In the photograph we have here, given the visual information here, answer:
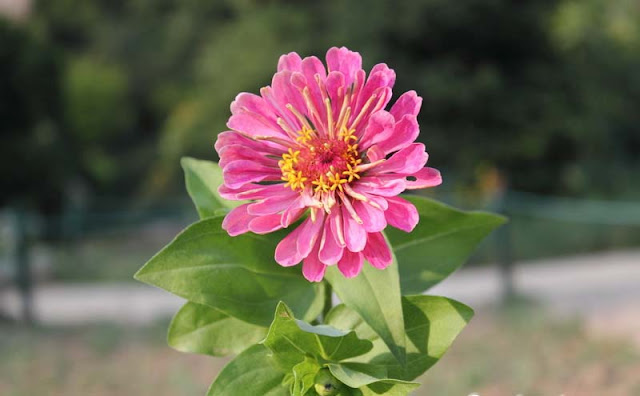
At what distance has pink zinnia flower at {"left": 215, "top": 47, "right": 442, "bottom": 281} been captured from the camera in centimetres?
42

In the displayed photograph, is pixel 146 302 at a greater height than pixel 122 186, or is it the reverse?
pixel 122 186

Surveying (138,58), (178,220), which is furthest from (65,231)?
(138,58)

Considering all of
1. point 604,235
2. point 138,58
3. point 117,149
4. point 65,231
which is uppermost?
point 138,58

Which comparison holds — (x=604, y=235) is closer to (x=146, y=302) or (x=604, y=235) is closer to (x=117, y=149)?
(x=146, y=302)

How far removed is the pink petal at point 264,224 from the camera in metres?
0.42

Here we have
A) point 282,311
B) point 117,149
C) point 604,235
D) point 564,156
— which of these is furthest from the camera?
point 117,149

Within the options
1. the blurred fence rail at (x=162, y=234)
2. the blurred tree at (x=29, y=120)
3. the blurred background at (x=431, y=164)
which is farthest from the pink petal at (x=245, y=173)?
the blurred tree at (x=29, y=120)

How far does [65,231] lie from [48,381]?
3.40 metres

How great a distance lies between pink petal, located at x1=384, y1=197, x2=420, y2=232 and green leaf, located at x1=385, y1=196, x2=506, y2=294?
8 centimetres

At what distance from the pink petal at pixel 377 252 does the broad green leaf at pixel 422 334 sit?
0.16 feet

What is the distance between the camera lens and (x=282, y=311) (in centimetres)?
41

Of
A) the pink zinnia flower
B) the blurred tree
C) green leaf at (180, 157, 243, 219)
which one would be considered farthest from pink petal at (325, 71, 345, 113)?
the blurred tree

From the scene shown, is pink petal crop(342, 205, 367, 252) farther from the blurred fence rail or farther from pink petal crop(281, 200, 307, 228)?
the blurred fence rail

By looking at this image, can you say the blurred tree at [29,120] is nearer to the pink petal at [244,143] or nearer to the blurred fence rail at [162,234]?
the blurred fence rail at [162,234]
